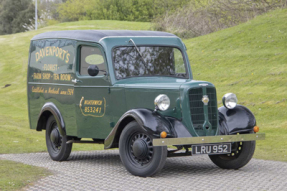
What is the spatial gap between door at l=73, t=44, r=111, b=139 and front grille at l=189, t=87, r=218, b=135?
1693 mm

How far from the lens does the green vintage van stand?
760 cm

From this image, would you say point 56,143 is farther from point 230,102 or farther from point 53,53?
point 230,102

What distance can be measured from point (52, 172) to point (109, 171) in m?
0.97

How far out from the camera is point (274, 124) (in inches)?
601

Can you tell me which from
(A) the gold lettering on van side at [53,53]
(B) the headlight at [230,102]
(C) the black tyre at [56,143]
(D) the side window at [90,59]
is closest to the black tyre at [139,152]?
(D) the side window at [90,59]

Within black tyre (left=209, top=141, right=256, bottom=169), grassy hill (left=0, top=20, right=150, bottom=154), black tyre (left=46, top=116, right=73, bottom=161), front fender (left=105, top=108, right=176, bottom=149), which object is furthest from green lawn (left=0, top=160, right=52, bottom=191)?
black tyre (left=209, top=141, right=256, bottom=169)

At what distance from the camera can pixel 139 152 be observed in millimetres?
7555

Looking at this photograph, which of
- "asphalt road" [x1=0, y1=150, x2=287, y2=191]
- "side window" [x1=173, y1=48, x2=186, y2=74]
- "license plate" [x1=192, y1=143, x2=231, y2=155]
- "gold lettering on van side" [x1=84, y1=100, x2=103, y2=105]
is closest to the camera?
"asphalt road" [x1=0, y1=150, x2=287, y2=191]

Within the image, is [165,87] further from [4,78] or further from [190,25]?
[4,78]

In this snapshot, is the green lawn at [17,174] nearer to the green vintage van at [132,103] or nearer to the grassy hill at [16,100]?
the green vintage van at [132,103]

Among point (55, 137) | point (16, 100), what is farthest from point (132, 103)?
point (16, 100)

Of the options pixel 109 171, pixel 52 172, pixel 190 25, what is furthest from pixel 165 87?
pixel 190 25

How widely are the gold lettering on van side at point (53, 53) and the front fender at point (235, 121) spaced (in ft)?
11.1

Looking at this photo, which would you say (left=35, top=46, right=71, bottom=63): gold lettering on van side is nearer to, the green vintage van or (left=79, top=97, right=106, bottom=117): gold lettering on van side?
the green vintage van
